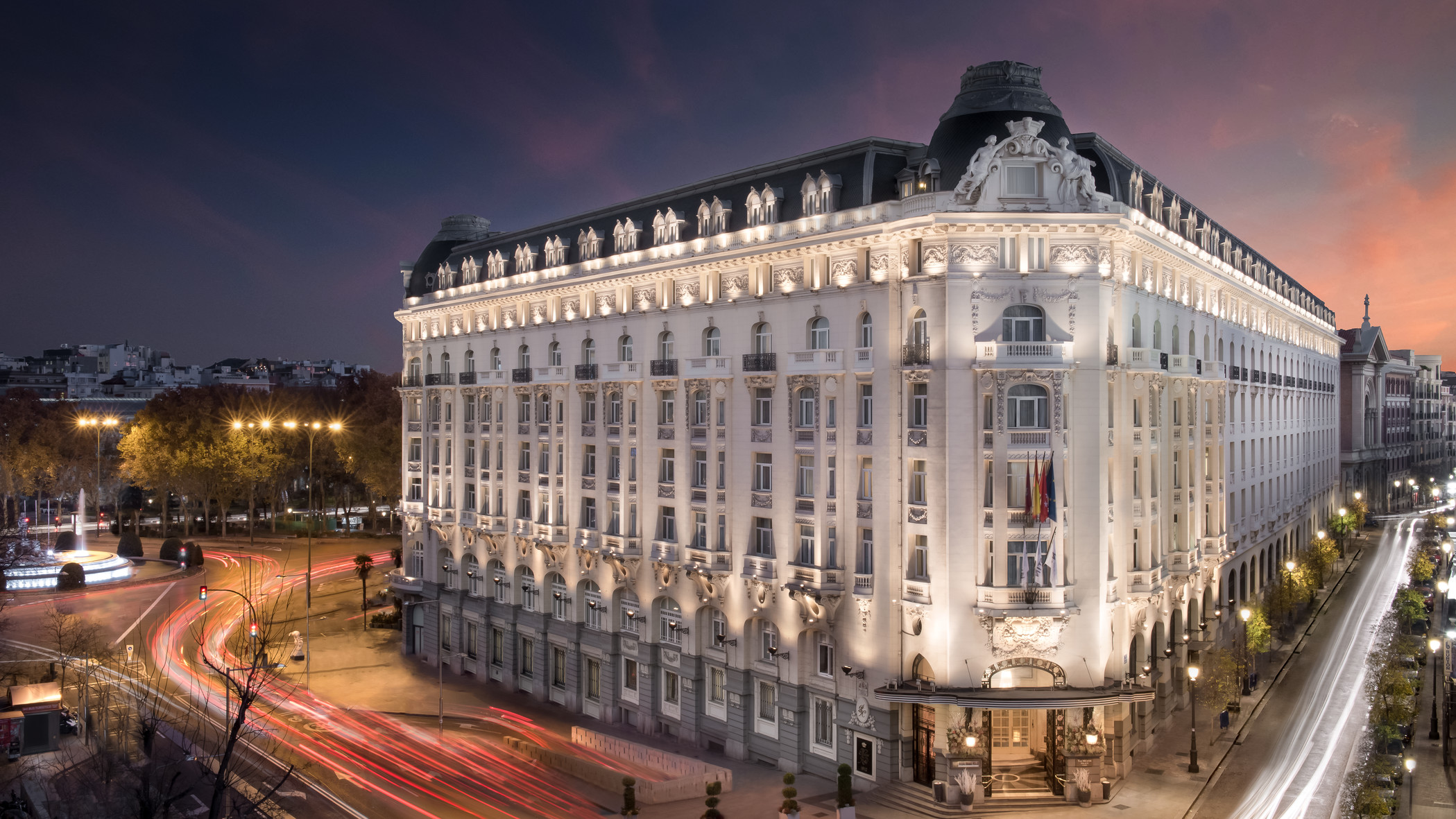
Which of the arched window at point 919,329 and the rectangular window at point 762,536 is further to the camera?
the rectangular window at point 762,536

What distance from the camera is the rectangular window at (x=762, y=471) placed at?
48219 millimetres

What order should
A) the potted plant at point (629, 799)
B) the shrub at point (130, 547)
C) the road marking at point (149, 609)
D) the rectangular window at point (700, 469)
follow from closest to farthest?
1. the potted plant at point (629, 799)
2. the rectangular window at point (700, 469)
3. the road marking at point (149, 609)
4. the shrub at point (130, 547)

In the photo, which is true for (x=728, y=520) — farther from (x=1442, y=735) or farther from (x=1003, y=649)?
(x=1442, y=735)

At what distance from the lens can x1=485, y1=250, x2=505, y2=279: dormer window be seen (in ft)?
224

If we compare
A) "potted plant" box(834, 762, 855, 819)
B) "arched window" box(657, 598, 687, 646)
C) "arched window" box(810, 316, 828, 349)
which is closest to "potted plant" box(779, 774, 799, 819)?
"potted plant" box(834, 762, 855, 819)

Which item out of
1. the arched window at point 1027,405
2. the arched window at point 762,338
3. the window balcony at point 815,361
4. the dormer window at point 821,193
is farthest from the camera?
the arched window at point 762,338

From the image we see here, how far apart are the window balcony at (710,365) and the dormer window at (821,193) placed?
902cm

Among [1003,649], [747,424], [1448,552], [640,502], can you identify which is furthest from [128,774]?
[1448,552]

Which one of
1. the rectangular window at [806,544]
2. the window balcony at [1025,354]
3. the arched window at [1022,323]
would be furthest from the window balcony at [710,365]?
the arched window at [1022,323]

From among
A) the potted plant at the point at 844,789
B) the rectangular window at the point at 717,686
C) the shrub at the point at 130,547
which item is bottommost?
the potted plant at the point at 844,789

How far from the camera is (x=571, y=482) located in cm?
5950

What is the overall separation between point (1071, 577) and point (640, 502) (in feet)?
80.5

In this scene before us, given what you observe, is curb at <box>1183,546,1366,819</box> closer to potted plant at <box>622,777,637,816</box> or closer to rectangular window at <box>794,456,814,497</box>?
rectangular window at <box>794,456,814,497</box>

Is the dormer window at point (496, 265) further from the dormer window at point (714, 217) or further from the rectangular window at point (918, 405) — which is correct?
the rectangular window at point (918, 405)
